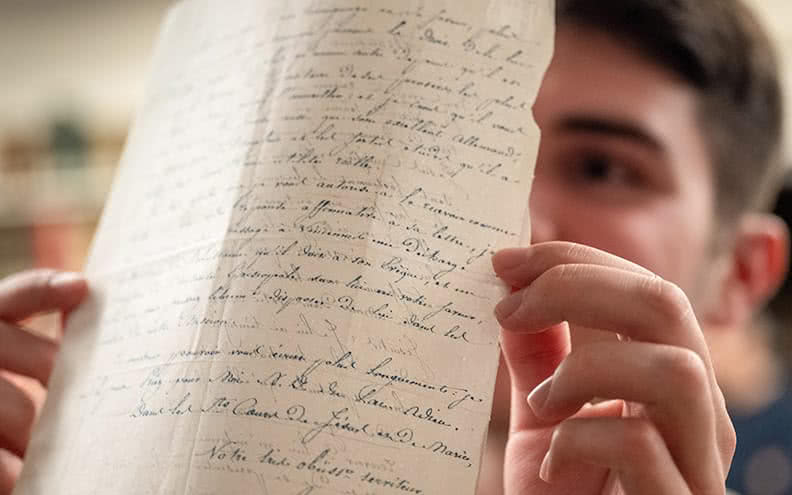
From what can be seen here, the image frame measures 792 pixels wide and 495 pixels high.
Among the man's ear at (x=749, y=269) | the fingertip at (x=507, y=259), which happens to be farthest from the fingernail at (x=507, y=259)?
the man's ear at (x=749, y=269)

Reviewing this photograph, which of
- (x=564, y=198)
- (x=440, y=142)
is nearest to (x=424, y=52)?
(x=440, y=142)

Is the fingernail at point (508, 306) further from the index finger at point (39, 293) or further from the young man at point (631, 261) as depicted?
the index finger at point (39, 293)

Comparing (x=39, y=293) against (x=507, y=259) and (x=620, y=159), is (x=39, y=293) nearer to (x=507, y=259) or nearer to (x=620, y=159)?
(x=507, y=259)

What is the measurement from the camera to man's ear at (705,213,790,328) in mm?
1067

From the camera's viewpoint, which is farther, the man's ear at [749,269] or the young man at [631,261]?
the man's ear at [749,269]

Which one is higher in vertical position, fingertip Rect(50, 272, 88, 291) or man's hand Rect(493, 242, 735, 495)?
fingertip Rect(50, 272, 88, 291)

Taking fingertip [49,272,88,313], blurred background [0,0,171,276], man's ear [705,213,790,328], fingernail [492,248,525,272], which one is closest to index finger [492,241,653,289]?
fingernail [492,248,525,272]

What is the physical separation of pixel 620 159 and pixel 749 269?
1.24 feet

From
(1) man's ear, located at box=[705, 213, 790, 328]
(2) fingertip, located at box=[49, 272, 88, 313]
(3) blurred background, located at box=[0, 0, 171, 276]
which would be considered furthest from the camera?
(3) blurred background, located at box=[0, 0, 171, 276]

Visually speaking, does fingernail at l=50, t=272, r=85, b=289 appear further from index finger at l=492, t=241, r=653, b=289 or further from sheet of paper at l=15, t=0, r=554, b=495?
index finger at l=492, t=241, r=653, b=289

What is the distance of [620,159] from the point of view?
2.78 feet

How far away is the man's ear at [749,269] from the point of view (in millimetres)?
1067

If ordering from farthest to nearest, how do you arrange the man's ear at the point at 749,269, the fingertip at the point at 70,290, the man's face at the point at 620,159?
the man's ear at the point at 749,269, the man's face at the point at 620,159, the fingertip at the point at 70,290

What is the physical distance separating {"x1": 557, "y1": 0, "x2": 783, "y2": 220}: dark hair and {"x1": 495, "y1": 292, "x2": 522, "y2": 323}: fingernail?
0.59 metres
